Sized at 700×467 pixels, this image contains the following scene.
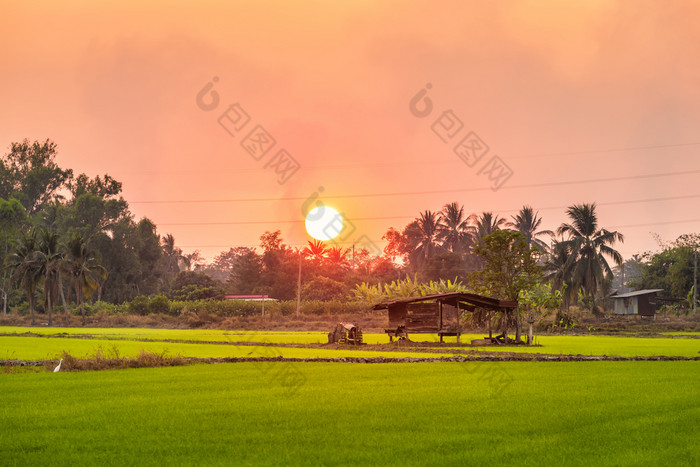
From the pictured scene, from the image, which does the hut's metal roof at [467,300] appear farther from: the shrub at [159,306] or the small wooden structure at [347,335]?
the shrub at [159,306]

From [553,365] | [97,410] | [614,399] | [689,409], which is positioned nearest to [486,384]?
[614,399]

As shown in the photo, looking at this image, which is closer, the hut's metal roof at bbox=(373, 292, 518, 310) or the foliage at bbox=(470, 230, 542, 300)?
the hut's metal roof at bbox=(373, 292, 518, 310)

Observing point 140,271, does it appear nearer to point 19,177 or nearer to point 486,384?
point 19,177

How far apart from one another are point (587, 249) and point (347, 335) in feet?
163

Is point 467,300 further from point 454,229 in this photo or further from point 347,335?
point 454,229

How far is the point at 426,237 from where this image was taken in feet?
365

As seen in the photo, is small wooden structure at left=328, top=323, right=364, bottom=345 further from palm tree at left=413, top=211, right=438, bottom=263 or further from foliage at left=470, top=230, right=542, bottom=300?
palm tree at left=413, top=211, right=438, bottom=263

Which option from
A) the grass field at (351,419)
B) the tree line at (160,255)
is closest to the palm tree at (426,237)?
the tree line at (160,255)

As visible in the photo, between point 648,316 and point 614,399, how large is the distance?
237 ft

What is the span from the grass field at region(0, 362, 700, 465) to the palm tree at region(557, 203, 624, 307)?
58.3 m

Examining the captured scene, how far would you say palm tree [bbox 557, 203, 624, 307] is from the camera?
75.4 meters

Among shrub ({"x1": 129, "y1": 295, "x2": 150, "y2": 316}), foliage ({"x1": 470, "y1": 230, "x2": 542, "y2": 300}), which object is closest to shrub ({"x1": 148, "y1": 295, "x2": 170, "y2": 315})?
shrub ({"x1": 129, "y1": 295, "x2": 150, "y2": 316})

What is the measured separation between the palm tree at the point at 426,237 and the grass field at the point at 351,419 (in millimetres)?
89825

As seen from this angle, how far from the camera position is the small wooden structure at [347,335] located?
117ft
